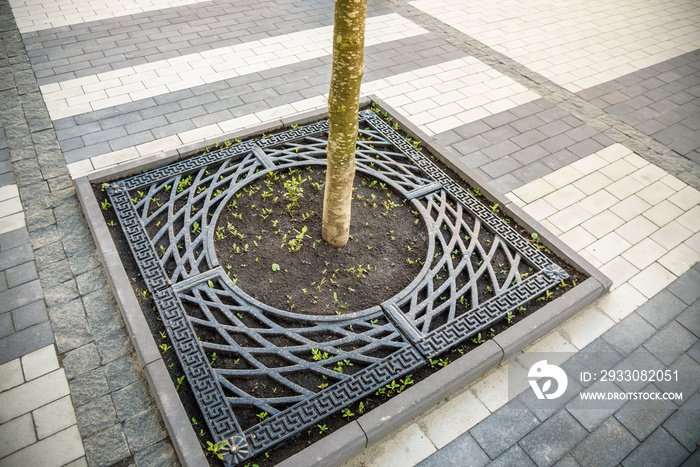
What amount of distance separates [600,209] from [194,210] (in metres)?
4.25

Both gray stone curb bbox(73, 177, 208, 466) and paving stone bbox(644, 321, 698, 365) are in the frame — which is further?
paving stone bbox(644, 321, 698, 365)

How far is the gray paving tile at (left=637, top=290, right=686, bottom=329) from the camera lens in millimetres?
3904

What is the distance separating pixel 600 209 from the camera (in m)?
4.87

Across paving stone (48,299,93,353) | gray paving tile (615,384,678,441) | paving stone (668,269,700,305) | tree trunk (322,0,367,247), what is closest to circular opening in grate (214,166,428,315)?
tree trunk (322,0,367,247)

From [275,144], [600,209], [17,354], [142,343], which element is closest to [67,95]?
[275,144]

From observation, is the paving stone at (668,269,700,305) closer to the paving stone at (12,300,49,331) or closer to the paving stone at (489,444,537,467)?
the paving stone at (489,444,537,467)

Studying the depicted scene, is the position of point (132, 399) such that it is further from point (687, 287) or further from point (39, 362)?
point (687, 287)

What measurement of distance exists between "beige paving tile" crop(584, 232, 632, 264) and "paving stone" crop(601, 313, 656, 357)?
26.1 inches

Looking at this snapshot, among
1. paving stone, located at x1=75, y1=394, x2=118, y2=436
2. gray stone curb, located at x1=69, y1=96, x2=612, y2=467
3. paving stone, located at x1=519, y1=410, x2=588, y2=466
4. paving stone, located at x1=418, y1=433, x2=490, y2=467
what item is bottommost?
paving stone, located at x1=418, y1=433, x2=490, y2=467

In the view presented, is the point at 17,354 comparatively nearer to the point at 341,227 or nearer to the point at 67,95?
the point at 341,227

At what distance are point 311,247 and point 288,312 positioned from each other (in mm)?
754

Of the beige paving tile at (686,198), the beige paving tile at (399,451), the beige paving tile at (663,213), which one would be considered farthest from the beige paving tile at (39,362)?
the beige paving tile at (686,198)

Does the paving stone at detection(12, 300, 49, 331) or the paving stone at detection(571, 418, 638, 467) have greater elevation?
the paving stone at detection(12, 300, 49, 331)

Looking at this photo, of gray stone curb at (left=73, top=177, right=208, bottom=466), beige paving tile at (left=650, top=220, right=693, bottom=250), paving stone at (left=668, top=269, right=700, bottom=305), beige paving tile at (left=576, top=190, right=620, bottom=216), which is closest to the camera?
gray stone curb at (left=73, top=177, right=208, bottom=466)
